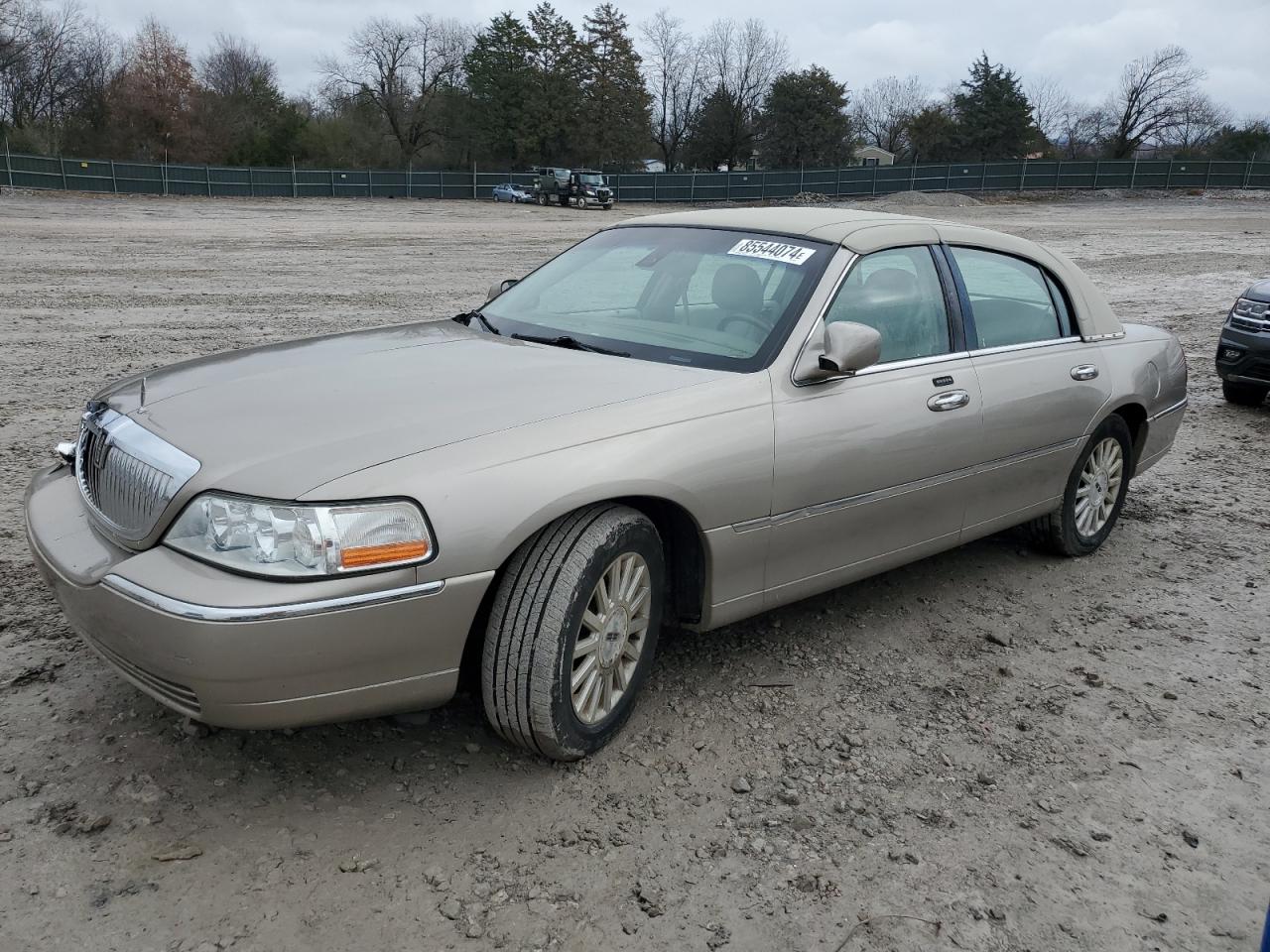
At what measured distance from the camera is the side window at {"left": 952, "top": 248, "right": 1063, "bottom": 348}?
425 centimetres

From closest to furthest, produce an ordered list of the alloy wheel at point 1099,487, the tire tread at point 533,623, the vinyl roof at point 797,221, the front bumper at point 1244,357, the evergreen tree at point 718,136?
the tire tread at point 533,623 → the vinyl roof at point 797,221 → the alloy wheel at point 1099,487 → the front bumper at point 1244,357 → the evergreen tree at point 718,136

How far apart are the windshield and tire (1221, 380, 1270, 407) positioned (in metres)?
6.33

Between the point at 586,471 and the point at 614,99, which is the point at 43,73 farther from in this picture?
the point at 586,471

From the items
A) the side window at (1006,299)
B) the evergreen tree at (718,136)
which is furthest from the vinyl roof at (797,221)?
the evergreen tree at (718,136)

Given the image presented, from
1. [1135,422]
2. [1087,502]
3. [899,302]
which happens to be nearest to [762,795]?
[899,302]

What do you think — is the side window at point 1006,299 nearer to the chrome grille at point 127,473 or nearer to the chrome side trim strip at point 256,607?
the chrome side trim strip at point 256,607

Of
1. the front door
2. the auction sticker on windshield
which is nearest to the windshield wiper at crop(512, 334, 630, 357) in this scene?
the front door

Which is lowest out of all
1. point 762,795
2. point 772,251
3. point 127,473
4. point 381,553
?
point 762,795

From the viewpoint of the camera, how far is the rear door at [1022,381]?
4.14 meters

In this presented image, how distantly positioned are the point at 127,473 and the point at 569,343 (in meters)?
1.48

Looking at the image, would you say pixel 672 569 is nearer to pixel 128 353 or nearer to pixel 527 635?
A: pixel 527 635

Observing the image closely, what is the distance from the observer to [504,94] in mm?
64688

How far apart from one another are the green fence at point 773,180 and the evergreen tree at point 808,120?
16.6 m

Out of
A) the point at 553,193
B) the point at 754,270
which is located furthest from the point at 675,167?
the point at 754,270
